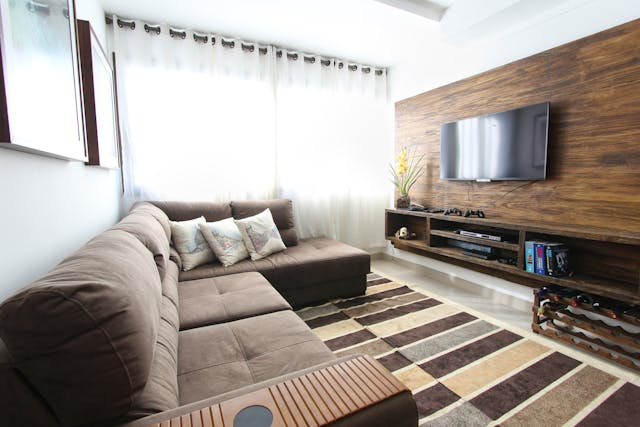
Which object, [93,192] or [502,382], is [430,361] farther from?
[93,192]

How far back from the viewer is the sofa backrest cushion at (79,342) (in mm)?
583

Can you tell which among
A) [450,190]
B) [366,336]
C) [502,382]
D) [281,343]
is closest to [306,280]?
[366,336]

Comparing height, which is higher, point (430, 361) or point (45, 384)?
point (45, 384)

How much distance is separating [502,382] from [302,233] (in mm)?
2404

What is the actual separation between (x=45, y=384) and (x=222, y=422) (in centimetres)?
36

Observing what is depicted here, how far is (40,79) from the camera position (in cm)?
105

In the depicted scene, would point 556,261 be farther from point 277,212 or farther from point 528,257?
point 277,212

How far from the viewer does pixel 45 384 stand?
61 centimetres

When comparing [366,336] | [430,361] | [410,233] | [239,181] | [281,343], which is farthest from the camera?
[410,233]

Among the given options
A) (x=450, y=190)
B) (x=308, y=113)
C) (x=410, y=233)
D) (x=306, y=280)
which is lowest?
(x=306, y=280)

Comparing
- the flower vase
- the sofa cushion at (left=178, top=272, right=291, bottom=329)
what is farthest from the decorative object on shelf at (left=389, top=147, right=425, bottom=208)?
the sofa cushion at (left=178, top=272, right=291, bottom=329)

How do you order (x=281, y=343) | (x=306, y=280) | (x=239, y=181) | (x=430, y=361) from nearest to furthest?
(x=281, y=343), (x=430, y=361), (x=306, y=280), (x=239, y=181)

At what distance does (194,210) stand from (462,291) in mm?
2645

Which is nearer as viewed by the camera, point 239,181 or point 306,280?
point 306,280
